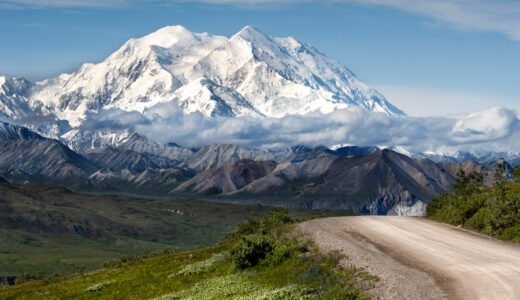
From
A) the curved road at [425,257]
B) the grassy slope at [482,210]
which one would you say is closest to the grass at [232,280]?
the curved road at [425,257]

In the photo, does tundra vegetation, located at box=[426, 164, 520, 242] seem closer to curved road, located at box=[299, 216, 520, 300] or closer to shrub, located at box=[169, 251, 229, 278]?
curved road, located at box=[299, 216, 520, 300]

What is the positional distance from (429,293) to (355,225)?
877 inches

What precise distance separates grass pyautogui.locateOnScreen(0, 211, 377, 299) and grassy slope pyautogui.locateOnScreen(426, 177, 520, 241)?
43.3ft

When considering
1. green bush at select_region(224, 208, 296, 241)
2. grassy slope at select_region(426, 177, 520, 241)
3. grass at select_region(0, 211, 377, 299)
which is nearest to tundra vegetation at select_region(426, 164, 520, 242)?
grassy slope at select_region(426, 177, 520, 241)

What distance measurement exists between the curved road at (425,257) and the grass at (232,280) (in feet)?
3.92

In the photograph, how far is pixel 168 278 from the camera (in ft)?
123

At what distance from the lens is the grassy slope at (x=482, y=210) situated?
4031cm

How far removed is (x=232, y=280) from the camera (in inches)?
1235

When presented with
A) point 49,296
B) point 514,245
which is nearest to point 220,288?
point 49,296

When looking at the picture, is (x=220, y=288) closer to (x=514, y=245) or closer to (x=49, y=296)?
(x=49, y=296)

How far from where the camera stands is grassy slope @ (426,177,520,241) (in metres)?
40.3

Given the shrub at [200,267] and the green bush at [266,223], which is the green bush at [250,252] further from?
the green bush at [266,223]

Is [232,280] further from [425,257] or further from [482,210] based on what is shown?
[482,210]

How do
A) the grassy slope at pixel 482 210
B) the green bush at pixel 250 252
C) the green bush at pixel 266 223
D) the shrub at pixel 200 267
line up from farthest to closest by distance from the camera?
the green bush at pixel 266 223 → the grassy slope at pixel 482 210 → the shrub at pixel 200 267 → the green bush at pixel 250 252
